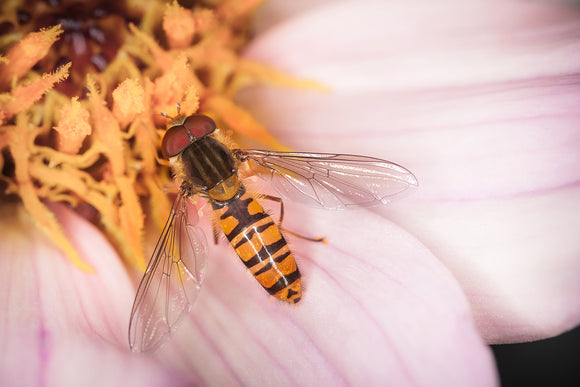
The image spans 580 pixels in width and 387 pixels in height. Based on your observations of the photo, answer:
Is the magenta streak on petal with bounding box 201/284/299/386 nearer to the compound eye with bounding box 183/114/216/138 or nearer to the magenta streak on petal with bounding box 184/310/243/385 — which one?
the magenta streak on petal with bounding box 184/310/243/385

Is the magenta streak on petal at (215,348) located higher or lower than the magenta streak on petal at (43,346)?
lower

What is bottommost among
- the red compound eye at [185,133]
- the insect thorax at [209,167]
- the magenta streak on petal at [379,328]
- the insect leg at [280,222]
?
the magenta streak on petal at [379,328]

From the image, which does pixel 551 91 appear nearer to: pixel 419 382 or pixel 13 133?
pixel 419 382

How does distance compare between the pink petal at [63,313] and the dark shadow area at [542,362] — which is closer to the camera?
the pink petal at [63,313]

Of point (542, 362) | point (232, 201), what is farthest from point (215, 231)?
point (542, 362)

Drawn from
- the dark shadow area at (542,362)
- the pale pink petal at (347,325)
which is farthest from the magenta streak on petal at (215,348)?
the dark shadow area at (542,362)

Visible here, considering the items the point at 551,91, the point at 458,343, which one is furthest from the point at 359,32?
the point at 458,343

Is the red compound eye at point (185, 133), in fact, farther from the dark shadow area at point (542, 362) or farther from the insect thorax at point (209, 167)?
the dark shadow area at point (542, 362)
